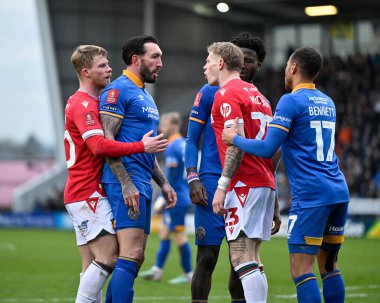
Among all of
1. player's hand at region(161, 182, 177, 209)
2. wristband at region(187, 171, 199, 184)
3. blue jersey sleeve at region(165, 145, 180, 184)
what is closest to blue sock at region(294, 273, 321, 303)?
wristband at region(187, 171, 199, 184)

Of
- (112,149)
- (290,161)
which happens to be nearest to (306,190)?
(290,161)

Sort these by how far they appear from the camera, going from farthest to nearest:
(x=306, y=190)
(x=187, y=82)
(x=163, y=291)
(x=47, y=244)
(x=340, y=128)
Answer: (x=187, y=82) < (x=340, y=128) < (x=47, y=244) < (x=163, y=291) < (x=306, y=190)

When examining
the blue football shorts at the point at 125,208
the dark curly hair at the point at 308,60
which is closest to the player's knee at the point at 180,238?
the blue football shorts at the point at 125,208

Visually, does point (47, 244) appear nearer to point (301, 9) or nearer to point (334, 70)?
point (334, 70)

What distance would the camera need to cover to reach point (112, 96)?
24.0 ft

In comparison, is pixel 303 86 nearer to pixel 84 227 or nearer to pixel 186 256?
pixel 84 227

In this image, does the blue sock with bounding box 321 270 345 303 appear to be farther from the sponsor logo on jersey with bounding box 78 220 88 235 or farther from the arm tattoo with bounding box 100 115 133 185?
the sponsor logo on jersey with bounding box 78 220 88 235

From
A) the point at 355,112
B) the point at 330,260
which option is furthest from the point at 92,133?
the point at 355,112

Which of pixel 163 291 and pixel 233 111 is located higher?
pixel 233 111

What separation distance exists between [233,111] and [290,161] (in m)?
0.69

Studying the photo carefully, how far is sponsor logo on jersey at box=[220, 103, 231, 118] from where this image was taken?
717cm

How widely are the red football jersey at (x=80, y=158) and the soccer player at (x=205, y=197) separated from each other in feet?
3.05

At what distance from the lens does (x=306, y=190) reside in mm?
7094

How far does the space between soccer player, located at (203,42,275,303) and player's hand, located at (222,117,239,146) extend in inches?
1.9
